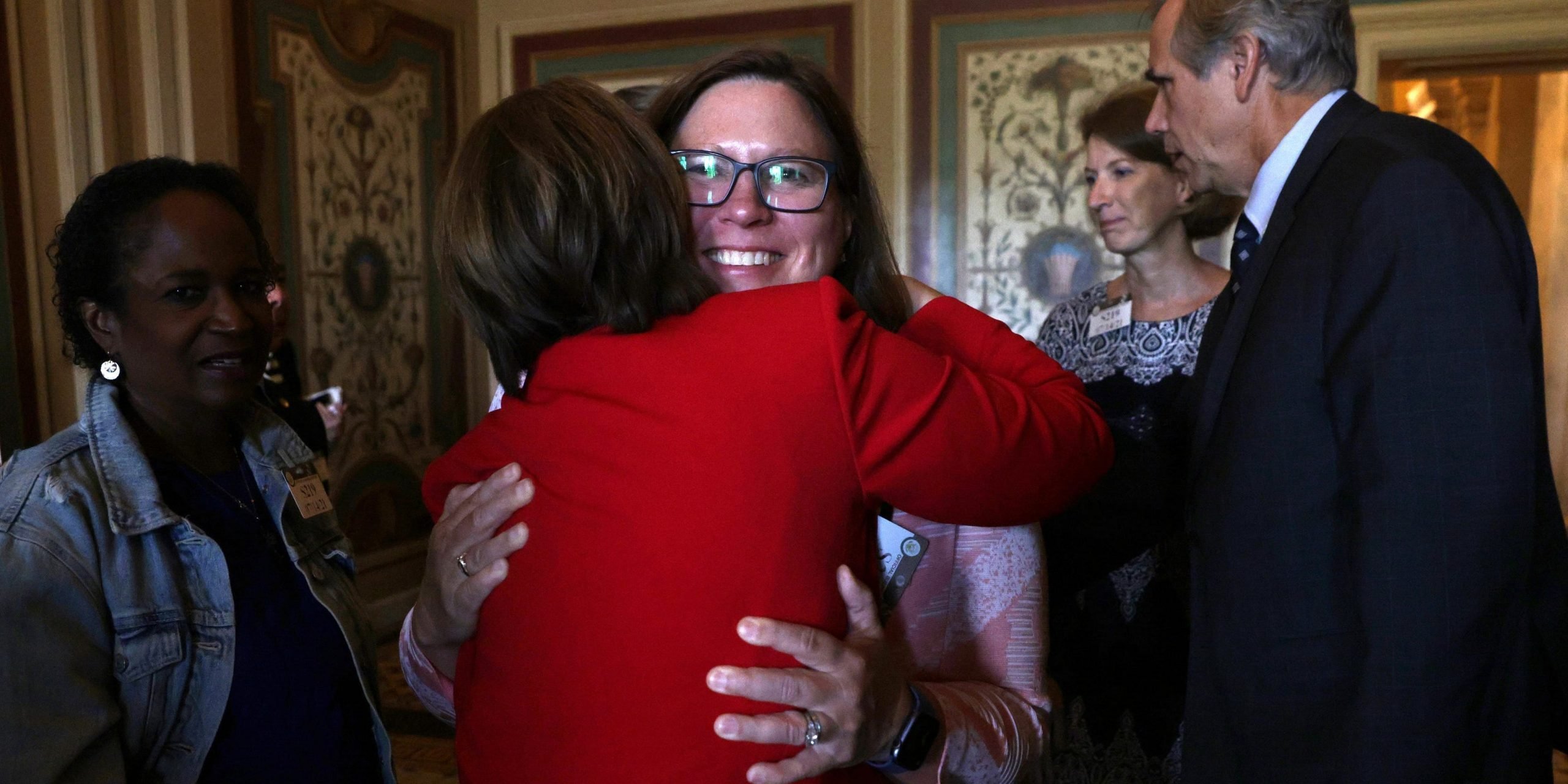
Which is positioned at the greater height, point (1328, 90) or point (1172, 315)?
point (1328, 90)

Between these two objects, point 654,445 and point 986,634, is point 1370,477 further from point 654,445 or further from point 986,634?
point 654,445

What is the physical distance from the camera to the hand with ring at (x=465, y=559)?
3.40 ft

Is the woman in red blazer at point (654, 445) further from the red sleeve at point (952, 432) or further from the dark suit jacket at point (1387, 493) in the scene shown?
the dark suit jacket at point (1387, 493)

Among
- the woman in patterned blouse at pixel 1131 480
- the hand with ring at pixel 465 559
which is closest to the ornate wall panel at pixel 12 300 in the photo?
the hand with ring at pixel 465 559

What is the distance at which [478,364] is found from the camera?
19.6ft

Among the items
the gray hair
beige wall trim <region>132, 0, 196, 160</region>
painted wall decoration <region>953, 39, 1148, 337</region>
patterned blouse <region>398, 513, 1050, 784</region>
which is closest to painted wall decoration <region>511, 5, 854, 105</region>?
painted wall decoration <region>953, 39, 1148, 337</region>

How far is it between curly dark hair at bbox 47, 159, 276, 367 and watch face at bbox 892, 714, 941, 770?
51.7 inches

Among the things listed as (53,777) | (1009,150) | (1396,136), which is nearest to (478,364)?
(1009,150)

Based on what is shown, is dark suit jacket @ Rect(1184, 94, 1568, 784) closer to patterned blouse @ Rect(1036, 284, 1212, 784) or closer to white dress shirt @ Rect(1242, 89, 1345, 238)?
white dress shirt @ Rect(1242, 89, 1345, 238)

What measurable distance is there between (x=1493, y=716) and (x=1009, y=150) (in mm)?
4265

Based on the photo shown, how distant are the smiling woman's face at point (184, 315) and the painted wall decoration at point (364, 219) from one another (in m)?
3.07

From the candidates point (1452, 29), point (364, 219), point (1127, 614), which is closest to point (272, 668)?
point (1127, 614)

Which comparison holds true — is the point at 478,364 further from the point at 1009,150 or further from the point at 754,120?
the point at 754,120

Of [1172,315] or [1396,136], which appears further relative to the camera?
[1172,315]
